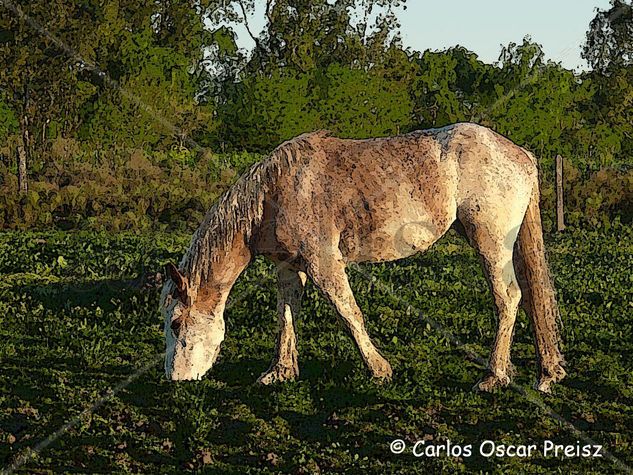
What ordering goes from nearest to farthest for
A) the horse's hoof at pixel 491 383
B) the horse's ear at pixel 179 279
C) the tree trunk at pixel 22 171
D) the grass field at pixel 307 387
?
the grass field at pixel 307 387 < the horse's ear at pixel 179 279 < the horse's hoof at pixel 491 383 < the tree trunk at pixel 22 171

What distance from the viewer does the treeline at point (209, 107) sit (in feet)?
59.6

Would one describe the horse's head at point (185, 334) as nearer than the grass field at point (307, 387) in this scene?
No

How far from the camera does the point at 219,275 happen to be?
6426 millimetres

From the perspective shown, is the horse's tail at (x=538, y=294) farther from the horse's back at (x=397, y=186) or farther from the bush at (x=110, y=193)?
the bush at (x=110, y=193)

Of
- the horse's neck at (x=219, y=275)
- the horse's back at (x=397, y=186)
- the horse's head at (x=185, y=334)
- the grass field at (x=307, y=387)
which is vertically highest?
the horse's back at (x=397, y=186)

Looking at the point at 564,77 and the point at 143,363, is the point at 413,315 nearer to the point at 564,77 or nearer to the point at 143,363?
the point at 143,363

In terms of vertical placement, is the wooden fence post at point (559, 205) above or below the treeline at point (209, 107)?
below

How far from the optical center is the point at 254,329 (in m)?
8.49

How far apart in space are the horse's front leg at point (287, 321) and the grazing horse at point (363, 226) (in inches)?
3.4

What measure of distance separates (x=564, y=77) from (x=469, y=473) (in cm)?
2628

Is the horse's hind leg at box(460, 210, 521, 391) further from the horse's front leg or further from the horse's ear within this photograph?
the horse's ear

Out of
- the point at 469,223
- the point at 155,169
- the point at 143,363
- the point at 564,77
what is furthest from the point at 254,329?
the point at 564,77

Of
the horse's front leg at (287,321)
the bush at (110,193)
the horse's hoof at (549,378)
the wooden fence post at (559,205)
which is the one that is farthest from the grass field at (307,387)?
the bush at (110,193)

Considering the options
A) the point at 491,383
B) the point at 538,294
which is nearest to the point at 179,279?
the point at 491,383
